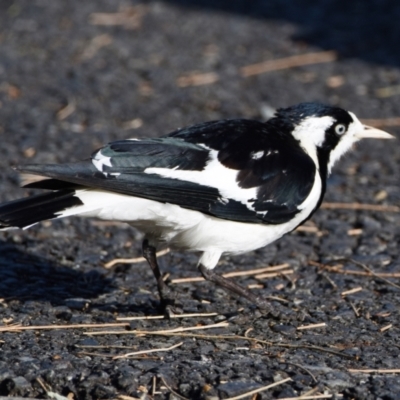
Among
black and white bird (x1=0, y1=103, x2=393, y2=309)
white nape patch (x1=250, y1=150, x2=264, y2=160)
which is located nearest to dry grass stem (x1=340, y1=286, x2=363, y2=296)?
black and white bird (x1=0, y1=103, x2=393, y2=309)

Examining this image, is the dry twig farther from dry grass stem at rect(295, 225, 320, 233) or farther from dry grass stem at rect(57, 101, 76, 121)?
dry grass stem at rect(57, 101, 76, 121)

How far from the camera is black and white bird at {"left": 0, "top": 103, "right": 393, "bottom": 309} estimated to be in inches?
163

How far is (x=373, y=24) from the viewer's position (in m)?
9.70

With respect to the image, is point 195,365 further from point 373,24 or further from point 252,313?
point 373,24

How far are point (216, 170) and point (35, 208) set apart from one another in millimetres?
899

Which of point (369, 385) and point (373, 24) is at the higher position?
point (369, 385)

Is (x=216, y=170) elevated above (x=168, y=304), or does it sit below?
above

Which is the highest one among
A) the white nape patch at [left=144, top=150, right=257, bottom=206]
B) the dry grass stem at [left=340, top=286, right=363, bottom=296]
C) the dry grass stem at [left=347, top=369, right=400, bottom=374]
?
the white nape patch at [left=144, top=150, right=257, bottom=206]

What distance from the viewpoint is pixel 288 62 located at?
888 centimetres

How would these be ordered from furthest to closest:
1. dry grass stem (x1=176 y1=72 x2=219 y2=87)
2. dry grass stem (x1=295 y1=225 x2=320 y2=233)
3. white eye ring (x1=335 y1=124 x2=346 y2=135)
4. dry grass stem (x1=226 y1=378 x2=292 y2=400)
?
dry grass stem (x1=176 y1=72 x2=219 y2=87) → dry grass stem (x1=295 y1=225 x2=320 y2=233) → white eye ring (x1=335 y1=124 x2=346 y2=135) → dry grass stem (x1=226 y1=378 x2=292 y2=400)

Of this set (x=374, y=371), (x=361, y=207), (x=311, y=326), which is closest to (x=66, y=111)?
(x=361, y=207)

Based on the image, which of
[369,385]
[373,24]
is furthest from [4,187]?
[373,24]

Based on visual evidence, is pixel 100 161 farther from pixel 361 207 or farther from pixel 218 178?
pixel 361 207

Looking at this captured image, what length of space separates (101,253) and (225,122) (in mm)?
1227
